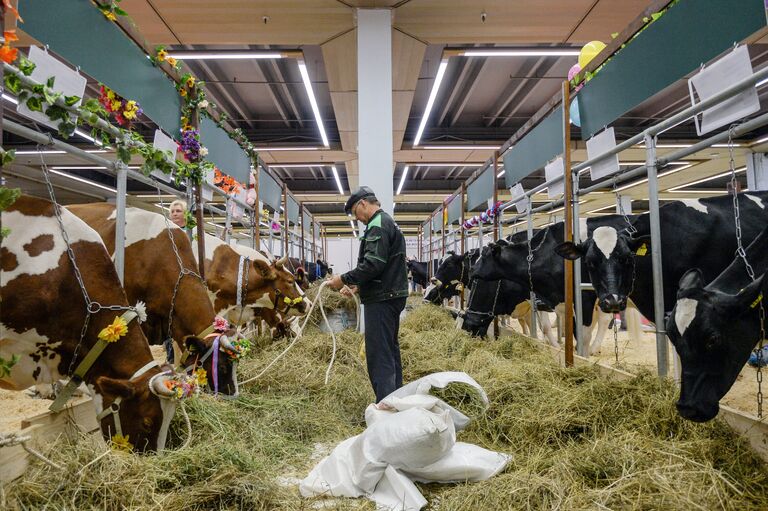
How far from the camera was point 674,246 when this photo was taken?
357cm

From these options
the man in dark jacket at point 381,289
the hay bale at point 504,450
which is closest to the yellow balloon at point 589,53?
the man in dark jacket at point 381,289

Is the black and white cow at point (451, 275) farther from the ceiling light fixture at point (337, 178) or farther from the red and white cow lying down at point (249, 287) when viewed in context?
the ceiling light fixture at point (337, 178)

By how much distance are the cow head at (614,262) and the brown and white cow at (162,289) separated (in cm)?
285

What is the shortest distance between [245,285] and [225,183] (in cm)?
116

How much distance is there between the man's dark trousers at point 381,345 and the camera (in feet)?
11.3

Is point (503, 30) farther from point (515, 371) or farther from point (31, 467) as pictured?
point (31, 467)

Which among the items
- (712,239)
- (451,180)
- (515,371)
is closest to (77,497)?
(515,371)

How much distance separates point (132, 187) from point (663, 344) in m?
17.5

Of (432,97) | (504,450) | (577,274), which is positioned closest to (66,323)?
(504,450)

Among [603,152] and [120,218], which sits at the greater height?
[603,152]

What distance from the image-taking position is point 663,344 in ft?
9.71

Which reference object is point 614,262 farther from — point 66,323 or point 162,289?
point 66,323

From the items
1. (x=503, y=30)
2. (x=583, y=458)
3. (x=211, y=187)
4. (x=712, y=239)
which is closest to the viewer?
(x=583, y=458)

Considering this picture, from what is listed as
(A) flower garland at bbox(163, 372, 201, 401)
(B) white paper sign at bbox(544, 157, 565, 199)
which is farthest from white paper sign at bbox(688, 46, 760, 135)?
(A) flower garland at bbox(163, 372, 201, 401)
